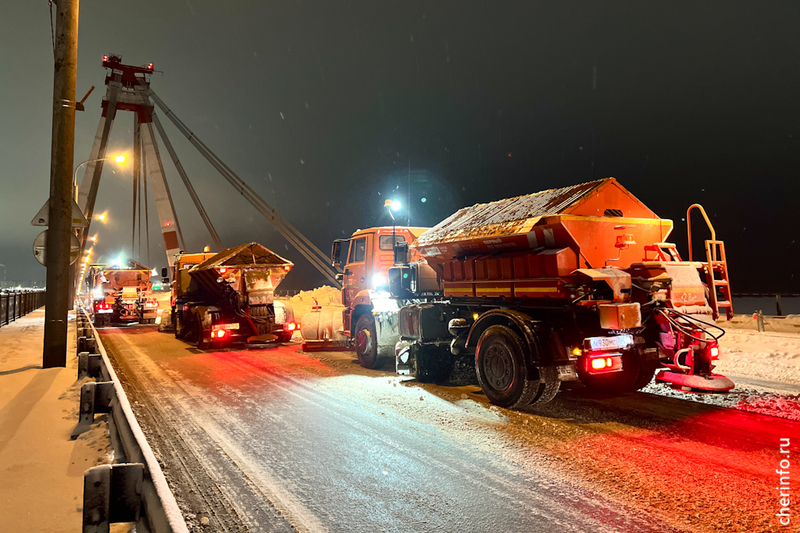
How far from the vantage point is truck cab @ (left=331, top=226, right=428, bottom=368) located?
33.4 ft

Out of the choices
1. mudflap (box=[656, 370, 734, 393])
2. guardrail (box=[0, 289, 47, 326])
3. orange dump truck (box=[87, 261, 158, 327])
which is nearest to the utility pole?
mudflap (box=[656, 370, 734, 393])

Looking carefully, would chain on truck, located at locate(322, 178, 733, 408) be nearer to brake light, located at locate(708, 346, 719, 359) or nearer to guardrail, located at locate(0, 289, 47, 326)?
brake light, located at locate(708, 346, 719, 359)

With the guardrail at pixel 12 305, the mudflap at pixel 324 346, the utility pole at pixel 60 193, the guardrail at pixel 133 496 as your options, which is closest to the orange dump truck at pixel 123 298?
the guardrail at pixel 12 305

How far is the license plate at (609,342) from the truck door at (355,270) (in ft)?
19.1

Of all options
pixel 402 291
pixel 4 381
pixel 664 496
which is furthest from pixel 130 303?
pixel 664 496

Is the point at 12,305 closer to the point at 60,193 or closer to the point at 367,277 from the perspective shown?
the point at 60,193

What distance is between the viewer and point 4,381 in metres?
8.25

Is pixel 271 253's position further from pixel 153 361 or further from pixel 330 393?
pixel 330 393

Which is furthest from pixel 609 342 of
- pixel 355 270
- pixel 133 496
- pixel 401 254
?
pixel 355 270

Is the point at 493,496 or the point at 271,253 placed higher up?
the point at 271,253

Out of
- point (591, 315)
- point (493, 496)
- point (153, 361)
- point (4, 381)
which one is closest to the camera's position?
point (493, 496)

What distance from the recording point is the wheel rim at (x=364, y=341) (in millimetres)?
10234

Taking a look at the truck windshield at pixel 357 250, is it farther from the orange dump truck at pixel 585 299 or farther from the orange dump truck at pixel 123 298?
the orange dump truck at pixel 123 298

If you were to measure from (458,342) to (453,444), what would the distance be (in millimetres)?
2885
